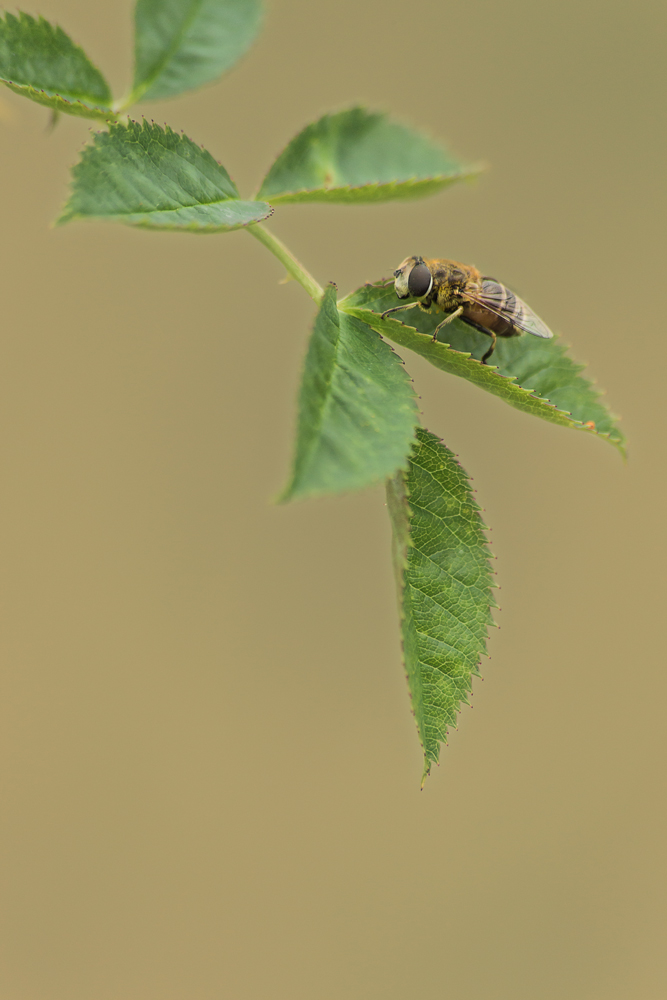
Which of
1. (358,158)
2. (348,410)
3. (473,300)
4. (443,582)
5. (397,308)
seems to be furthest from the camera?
(358,158)

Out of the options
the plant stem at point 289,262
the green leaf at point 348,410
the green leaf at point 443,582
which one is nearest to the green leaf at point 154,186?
the plant stem at point 289,262

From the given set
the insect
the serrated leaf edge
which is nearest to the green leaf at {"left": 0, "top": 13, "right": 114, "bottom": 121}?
the serrated leaf edge

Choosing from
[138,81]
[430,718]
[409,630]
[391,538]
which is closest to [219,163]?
[138,81]

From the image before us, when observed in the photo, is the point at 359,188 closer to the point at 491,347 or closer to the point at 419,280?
the point at 419,280

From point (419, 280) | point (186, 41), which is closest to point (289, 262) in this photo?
point (419, 280)

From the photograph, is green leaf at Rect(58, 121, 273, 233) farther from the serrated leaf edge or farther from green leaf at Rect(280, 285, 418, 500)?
green leaf at Rect(280, 285, 418, 500)

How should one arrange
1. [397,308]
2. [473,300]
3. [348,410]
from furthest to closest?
[473,300], [397,308], [348,410]
